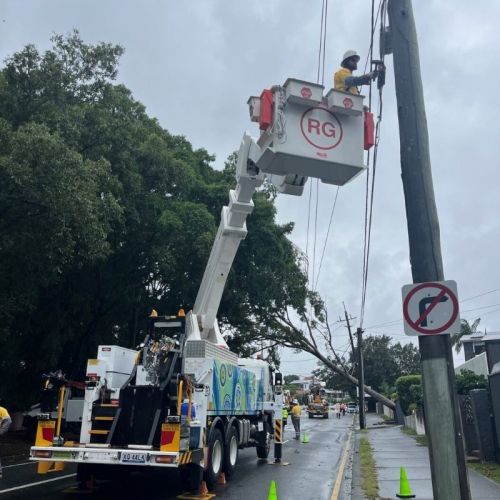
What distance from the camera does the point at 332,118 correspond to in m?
6.58

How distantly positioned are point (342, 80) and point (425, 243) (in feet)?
7.61

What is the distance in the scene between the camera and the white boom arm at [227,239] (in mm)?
11586

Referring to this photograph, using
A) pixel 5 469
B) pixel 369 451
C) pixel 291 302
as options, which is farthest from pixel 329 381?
pixel 5 469

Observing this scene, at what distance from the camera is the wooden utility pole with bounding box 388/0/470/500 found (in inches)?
213

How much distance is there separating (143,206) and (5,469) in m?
9.52

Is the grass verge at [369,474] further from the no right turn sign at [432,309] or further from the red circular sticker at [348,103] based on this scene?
the red circular sticker at [348,103]

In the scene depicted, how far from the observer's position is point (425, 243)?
600 cm

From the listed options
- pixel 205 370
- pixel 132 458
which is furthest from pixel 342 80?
pixel 132 458

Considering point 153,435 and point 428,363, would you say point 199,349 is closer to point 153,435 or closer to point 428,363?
point 153,435

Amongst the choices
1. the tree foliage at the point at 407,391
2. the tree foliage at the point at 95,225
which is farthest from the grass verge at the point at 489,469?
the tree foliage at the point at 407,391

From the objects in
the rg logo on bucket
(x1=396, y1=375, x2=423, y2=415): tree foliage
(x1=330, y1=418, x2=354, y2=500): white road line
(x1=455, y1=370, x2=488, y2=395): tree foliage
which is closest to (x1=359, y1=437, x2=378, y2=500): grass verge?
(x1=330, y1=418, x2=354, y2=500): white road line

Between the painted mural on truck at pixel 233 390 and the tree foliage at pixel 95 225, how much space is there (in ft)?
15.5

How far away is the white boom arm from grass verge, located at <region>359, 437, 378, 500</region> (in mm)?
4278

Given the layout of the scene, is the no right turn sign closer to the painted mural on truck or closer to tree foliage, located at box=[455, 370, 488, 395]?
the painted mural on truck
